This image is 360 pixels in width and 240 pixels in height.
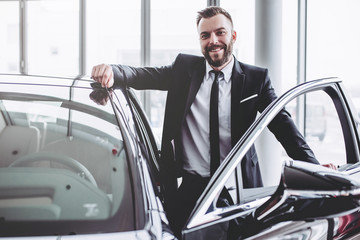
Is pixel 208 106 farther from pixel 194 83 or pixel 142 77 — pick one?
pixel 142 77

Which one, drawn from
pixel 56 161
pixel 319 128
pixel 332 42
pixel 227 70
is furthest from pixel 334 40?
pixel 56 161

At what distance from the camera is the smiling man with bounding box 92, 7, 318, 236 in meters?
1.34

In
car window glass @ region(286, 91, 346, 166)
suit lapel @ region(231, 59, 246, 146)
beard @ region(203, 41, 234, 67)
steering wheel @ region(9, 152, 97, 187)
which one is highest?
beard @ region(203, 41, 234, 67)

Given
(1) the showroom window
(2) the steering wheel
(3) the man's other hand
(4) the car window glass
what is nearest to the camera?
(2) the steering wheel

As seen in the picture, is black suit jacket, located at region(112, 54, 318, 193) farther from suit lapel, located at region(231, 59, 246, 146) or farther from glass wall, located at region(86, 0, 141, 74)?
glass wall, located at region(86, 0, 141, 74)

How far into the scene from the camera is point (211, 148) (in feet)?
4.58

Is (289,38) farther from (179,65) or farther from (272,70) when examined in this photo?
(179,65)

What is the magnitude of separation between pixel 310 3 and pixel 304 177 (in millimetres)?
4256

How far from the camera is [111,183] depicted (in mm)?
935

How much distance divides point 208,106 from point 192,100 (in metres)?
0.07

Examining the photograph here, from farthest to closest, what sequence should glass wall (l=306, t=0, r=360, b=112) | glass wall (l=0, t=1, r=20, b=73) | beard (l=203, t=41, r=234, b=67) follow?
glass wall (l=0, t=1, r=20, b=73) < glass wall (l=306, t=0, r=360, b=112) < beard (l=203, t=41, r=234, b=67)

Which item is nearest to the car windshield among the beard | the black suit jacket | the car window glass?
the black suit jacket

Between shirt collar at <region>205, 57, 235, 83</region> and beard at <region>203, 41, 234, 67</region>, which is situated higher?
beard at <region>203, 41, 234, 67</region>

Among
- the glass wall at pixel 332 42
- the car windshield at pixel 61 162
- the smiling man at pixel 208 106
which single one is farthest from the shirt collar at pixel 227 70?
the glass wall at pixel 332 42
